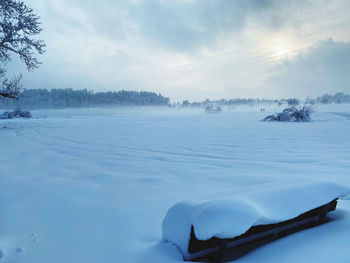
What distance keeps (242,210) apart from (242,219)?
6 cm

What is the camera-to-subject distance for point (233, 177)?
3170mm

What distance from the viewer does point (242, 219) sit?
1303 millimetres

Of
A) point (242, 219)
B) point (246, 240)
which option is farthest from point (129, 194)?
point (242, 219)

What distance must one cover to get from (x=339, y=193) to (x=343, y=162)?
2.71 m

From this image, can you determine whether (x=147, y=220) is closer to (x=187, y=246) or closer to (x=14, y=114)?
(x=187, y=246)

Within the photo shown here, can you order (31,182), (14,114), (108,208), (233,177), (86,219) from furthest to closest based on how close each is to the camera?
1. (14,114)
2. (233,177)
3. (31,182)
4. (108,208)
5. (86,219)

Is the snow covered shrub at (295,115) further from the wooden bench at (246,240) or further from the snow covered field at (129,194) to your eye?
the wooden bench at (246,240)

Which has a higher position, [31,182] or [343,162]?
[343,162]

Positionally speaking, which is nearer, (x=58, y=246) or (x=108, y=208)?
(x=58, y=246)

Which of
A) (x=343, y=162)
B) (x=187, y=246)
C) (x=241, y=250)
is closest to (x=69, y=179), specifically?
(x=187, y=246)

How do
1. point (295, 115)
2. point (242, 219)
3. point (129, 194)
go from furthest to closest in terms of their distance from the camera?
1. point (295, 115)
2. point (129, 194)
3. point (242, 219)

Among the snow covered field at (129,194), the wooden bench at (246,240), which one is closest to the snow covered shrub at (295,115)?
the snow covered field at (129,194)

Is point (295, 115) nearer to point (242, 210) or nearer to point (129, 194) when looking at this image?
point (129, 194)

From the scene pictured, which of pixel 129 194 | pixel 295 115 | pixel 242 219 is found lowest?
pixel 129 194
